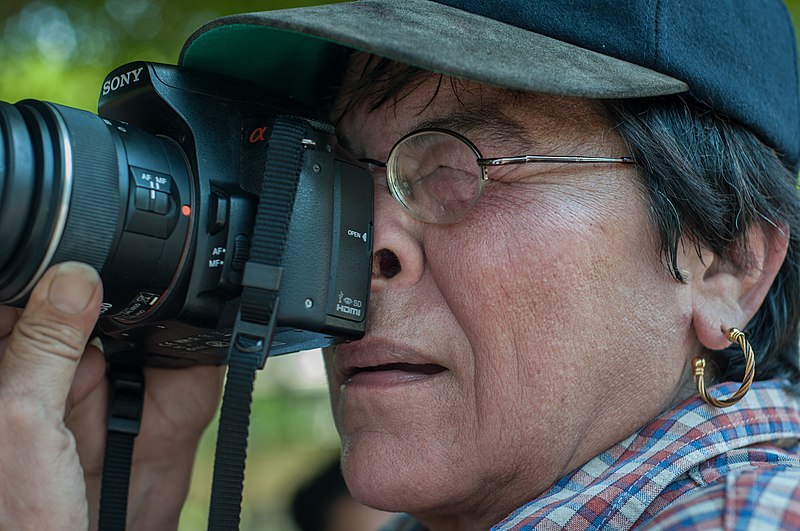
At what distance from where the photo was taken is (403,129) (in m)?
1.44

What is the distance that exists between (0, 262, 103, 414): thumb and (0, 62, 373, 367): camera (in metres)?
0.02

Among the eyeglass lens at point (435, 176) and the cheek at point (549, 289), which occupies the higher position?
the eyeglass lens at point (435, 176)

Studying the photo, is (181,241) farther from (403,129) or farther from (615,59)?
(615,59)

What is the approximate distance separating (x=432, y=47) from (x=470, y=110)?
0.66ft

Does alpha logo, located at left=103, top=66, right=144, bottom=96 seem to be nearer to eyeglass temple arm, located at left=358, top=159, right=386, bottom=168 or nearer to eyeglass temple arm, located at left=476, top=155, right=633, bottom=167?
eyeglass temple arm, located at left=358, top=159, right=386, bottom=168

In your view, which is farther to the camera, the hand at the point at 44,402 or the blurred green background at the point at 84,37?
Answer: the blurred green background at the point at 84,37

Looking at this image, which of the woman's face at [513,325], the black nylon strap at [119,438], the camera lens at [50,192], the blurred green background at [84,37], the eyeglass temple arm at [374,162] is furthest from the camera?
the blurred green background at [84,37]

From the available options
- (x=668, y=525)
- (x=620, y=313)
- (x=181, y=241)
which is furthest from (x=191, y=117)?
(x=668, y=525)

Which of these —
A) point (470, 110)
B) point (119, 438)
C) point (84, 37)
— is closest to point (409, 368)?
point (470, 110)

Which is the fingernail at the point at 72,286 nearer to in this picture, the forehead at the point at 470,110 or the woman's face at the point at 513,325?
the woman's face at the point at 513,325

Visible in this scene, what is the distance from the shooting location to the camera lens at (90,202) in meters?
1.11

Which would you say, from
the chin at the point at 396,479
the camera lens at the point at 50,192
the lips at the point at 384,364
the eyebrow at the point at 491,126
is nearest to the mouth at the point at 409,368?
the lips at the point at 384,364

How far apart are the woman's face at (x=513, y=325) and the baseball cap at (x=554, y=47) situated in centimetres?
10

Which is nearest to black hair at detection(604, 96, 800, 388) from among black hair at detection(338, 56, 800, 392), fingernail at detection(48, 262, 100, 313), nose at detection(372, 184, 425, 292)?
black hair at detection(338, 56, 800, 392)
